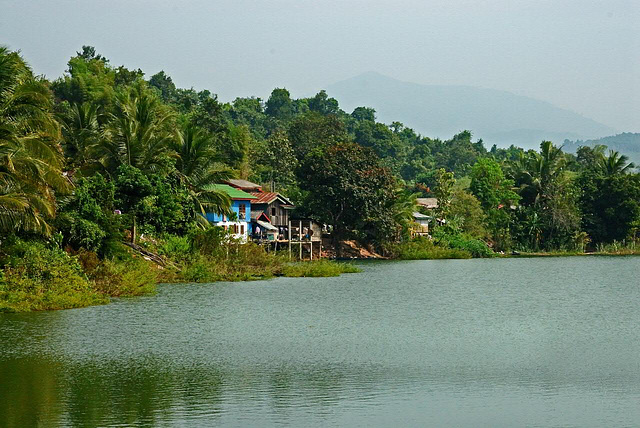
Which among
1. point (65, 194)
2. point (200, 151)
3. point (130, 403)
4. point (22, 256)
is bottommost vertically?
point (130, 403)

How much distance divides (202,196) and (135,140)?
6482 mm

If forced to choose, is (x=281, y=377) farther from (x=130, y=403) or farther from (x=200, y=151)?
(x=200, y=151)

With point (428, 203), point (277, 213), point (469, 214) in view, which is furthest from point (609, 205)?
point (277, 213)

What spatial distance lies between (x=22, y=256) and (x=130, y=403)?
13162 mm

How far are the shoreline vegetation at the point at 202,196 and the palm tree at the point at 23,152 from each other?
55 millimetres

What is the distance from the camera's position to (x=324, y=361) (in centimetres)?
1741

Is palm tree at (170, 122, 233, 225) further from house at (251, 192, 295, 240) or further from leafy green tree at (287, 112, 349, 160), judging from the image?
leafy green tree at (287, 112, 349, 160)

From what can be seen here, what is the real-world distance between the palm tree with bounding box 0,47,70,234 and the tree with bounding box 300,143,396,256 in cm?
3371

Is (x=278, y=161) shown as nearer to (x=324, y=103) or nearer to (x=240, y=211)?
(x=240, y=211)

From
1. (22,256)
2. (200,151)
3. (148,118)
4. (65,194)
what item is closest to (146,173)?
(148,118)

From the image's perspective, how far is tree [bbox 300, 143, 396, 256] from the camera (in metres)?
57.8

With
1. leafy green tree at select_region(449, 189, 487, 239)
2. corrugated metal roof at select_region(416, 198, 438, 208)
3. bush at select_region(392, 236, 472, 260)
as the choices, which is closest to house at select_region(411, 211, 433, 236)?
bush at select_region(392, 236, 472, 260)

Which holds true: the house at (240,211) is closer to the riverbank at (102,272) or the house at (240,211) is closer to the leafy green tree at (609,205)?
the riverbank at (102,272)

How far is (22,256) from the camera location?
2516cm
